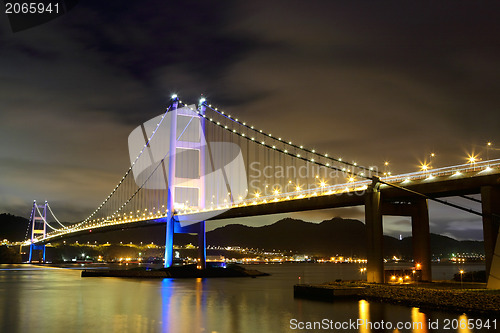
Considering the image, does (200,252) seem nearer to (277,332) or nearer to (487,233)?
(487,233)

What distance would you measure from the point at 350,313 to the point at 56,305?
1481 cm

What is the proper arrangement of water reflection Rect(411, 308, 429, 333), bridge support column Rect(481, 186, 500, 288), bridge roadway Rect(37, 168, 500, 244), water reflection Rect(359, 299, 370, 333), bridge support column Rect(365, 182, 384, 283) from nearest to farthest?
water reflection Rect(411, 308, 429, 333), water reflection Rect(359, 299, 370, 333), bridge support column Rect(481, 186, 500, 288), bridge roadway Rect(37, 168, 500, 244), bridge support column Rect(365, 182, 384, 283)

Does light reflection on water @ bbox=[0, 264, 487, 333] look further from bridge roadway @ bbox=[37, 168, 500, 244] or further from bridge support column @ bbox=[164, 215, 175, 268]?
bridge support column @ bbox=[164, 215, 175, 268]

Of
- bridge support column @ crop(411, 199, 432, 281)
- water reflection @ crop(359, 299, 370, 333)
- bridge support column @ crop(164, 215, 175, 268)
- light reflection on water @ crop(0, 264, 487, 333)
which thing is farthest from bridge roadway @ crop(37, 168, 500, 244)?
light reflection on water @ crop(0, 264, 487, 333)

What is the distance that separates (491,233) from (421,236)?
944 centimetres

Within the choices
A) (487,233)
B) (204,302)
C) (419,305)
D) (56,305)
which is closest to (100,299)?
(56,305)

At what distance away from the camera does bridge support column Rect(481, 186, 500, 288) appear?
84.8 ft

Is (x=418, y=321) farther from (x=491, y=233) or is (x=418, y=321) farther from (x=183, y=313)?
(x=183, y=313)

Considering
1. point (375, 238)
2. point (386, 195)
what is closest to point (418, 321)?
point (375, 238)

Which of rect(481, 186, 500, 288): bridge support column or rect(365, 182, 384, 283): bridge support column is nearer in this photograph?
rect(481, 186, 500, 288): bridge support column

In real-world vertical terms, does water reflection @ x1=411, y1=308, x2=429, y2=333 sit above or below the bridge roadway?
below

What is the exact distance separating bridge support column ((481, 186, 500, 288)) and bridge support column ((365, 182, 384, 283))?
663cm

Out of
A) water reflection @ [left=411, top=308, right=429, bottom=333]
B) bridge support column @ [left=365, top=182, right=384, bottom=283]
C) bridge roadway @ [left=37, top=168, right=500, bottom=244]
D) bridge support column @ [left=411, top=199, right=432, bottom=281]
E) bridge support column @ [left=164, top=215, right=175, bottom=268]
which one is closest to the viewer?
water reflection @ [left=411, top=308, right=429, bottom=333]

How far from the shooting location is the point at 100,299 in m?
29.9
